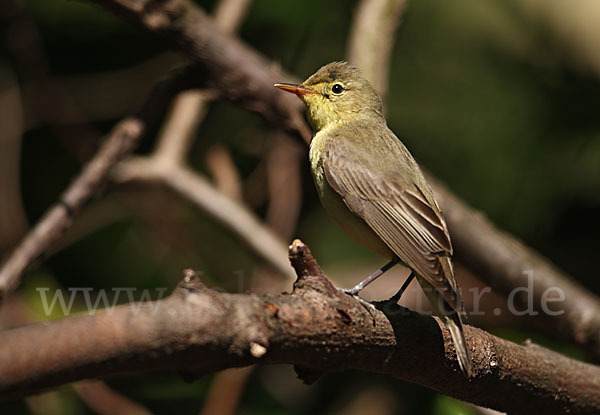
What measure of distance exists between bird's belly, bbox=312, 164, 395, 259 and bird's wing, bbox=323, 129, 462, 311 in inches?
1.5

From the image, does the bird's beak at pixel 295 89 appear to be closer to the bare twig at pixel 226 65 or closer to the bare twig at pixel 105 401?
the bare twig at pixel 226 65

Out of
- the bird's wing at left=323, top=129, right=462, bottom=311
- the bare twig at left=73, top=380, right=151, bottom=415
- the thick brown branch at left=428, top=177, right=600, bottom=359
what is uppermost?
the bird's wing at left=323, top=129, right=462, bottom=311

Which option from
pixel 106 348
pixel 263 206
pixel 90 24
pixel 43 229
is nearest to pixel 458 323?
pixel 106 348

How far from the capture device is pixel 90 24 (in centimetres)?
489

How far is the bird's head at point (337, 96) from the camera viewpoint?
3.66 metres

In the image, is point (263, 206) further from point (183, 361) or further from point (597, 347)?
point (183, 361)

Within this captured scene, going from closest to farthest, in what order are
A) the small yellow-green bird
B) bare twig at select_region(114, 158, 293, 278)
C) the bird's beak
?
the small yellow-green bird
the bird's beak
bare twig at select_region(114, 158, 293, 278)

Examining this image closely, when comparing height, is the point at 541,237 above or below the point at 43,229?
above

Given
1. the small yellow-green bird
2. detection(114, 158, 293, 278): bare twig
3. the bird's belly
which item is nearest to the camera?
the small yellow-green bird

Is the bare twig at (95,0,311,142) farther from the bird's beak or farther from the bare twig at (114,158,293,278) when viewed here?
the bare twig at (114,158,293,278)

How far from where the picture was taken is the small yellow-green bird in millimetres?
2752

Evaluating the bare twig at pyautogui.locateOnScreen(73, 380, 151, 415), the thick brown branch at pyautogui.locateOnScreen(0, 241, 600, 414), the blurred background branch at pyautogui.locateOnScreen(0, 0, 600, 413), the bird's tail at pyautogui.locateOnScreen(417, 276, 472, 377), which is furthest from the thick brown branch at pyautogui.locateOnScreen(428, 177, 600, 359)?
the bare twig at pyautogui.locateOnScreen(73, 380, 151, 415)

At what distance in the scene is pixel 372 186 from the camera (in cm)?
315

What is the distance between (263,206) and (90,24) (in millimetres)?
1763
